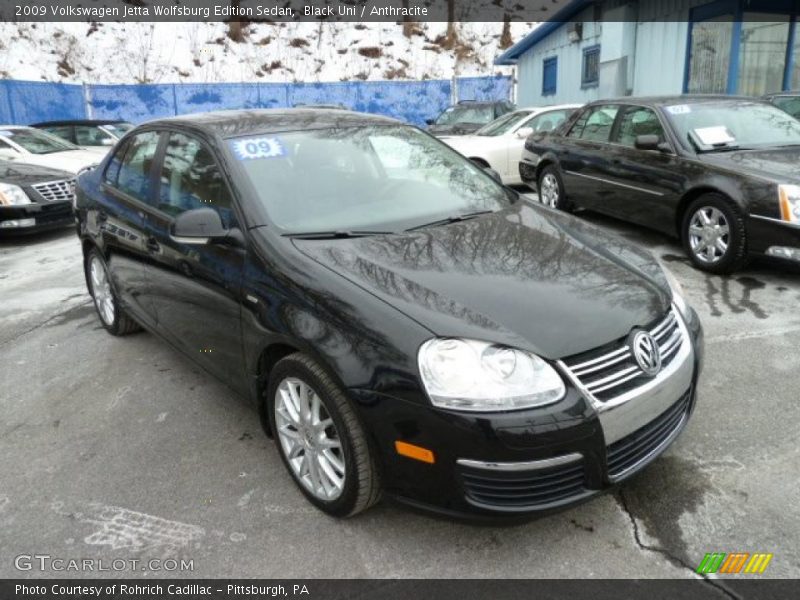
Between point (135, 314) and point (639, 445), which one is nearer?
point (639, 445)

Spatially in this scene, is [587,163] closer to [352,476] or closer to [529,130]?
[529,130]

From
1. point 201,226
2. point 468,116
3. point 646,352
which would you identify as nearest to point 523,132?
point 468,116

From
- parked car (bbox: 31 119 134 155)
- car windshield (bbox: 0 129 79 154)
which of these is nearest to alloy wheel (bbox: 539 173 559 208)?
car windshield (bbox: 0 129 79 154)

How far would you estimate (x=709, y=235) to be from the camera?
18.3 ft

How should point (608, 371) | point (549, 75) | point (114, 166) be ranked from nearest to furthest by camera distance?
point (608, 371) → point (114, 166) → point (549, 75)

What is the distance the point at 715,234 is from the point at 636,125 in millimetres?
1643

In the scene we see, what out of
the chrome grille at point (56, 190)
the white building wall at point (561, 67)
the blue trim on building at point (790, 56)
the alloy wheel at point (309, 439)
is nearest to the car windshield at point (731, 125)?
the alloy wheel at point (309, 439)

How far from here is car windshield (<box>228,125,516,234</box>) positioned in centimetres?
303

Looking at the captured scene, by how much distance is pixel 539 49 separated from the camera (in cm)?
1888

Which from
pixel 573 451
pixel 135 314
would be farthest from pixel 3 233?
pixel 573 451

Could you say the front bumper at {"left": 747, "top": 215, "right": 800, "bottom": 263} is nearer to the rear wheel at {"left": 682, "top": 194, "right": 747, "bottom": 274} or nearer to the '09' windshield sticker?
the rear wheel at {"left": 682, "top": 194, "right": 747, "bottom": 274}

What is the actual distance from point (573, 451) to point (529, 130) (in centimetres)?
855

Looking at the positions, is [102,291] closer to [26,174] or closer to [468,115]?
[26,174]

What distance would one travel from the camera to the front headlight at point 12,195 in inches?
317
